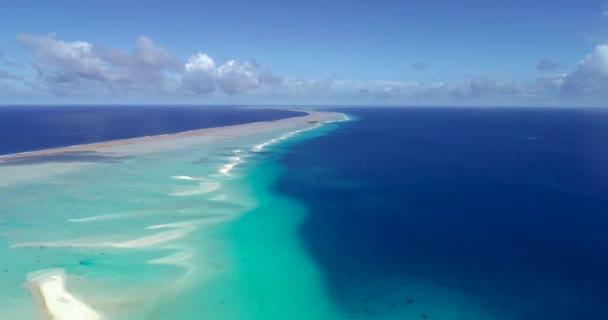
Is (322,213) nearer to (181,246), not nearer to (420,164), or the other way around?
(181,246)

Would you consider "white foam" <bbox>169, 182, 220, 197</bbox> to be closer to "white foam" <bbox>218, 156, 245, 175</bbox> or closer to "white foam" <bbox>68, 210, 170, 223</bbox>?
"white foam" <bbox>68, 210, 170, 223</bbox>

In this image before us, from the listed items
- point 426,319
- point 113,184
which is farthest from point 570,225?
point 113,184

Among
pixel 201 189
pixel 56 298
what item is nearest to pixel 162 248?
pixel 56 298

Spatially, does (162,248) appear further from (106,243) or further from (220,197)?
(220,197)

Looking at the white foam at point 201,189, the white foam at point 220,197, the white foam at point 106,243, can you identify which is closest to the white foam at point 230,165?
the white foam at point 201,189

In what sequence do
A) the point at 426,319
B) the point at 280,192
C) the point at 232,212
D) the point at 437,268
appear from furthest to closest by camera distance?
the point at 280,192 → the point at 232,212 → the point at 437,268 → the point at 426,319

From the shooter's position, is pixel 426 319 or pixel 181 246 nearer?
pixel 426 319
